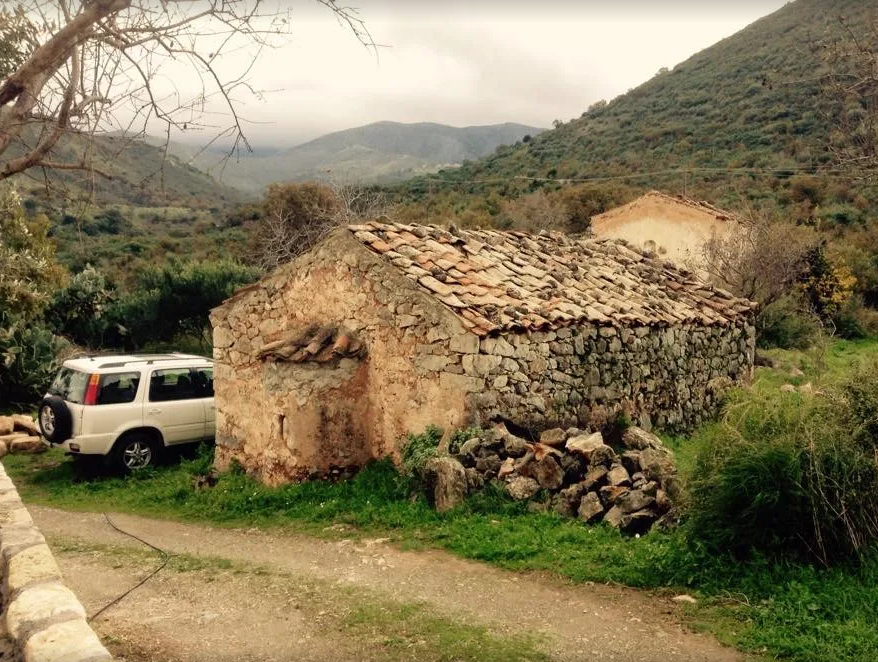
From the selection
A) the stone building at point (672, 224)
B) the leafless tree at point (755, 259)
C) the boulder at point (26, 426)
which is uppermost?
the stone building at point (672, 224)

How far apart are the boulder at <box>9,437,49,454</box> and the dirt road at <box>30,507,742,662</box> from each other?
6.84m

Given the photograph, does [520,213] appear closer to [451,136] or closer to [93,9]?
[93,9]

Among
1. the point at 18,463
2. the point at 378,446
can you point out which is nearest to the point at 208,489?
the point at 378,446

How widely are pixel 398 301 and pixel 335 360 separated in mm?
1081

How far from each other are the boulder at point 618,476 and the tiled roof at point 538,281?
193 cm

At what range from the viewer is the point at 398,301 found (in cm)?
834

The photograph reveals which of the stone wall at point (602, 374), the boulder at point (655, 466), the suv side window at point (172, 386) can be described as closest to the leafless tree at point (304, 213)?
the suv side window at point (172, 386)

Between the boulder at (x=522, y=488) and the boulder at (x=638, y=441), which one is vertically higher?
the boulder at (x=638, y=441)

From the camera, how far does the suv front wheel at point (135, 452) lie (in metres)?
10.7

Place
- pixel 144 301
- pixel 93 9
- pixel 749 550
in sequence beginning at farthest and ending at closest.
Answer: pixel 144 301
pixel 749 550
pixel 93 9

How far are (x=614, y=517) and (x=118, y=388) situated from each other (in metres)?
7.72

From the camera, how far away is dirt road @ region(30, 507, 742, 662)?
4.49 m

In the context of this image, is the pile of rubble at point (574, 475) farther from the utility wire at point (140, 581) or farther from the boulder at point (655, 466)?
the utility wire at point (140, 581)

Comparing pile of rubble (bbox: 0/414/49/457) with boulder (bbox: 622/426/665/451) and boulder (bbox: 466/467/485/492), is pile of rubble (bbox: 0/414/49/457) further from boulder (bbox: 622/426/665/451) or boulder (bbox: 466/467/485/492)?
boulder (bbox: 622/426/665/451)
